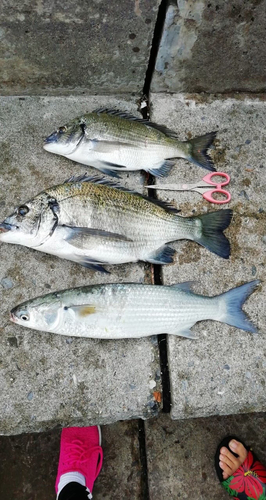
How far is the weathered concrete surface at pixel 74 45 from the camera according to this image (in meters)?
2.55

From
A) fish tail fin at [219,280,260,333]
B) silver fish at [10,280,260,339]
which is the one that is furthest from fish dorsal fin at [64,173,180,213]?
fish tail fin at [219,280,260,333]

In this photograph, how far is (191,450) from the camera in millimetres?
3408

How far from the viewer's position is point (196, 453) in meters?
3.41

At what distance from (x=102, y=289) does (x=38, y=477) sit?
6.91ft

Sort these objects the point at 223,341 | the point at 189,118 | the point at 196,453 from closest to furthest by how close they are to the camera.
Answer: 1. the point at 223,341
2. the point at 189,118
3. the point at 196,453

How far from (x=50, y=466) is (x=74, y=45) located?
3584 mm

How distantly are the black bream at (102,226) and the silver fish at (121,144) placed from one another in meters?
0.23

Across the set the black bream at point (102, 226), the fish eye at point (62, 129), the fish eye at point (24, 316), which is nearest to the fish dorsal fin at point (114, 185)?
the black bream at point (102, 226)

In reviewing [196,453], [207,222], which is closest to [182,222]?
[207,222]

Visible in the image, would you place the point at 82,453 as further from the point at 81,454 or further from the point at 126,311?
the point at 126,311

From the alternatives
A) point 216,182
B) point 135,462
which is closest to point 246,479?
point 135,462

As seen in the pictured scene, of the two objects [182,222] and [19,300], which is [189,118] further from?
[19,300]

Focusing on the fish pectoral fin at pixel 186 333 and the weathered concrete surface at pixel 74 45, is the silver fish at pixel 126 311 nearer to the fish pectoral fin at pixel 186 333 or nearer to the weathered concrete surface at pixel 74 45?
the fish pectoral fin at pixel 186 333

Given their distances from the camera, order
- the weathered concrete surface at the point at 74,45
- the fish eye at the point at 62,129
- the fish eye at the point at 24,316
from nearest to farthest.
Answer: the fish eye at the point at 24,316
the weathered concrete surface at the point at 74,45
the fish eye at the point at 62,129
